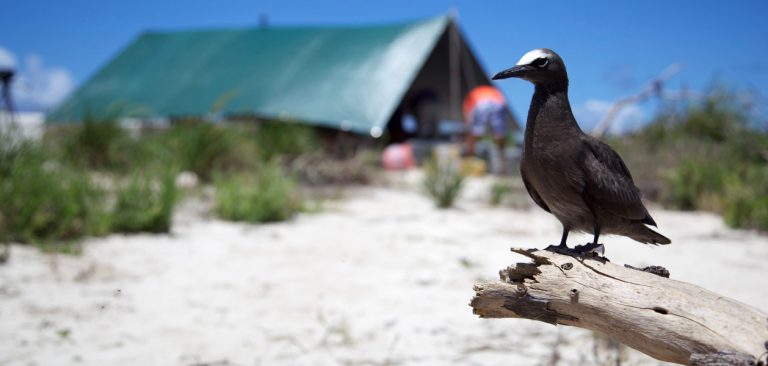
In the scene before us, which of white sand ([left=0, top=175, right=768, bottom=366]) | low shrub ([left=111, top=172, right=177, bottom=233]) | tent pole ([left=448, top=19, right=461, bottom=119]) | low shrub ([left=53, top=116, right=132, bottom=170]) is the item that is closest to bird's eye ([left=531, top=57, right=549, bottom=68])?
white sand ([left=0, top=175, right=768, bottom=366])

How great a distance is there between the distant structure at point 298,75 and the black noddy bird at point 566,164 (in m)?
12.1

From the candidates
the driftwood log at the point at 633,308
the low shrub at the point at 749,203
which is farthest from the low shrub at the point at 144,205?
the low shrub at the point at 749,203

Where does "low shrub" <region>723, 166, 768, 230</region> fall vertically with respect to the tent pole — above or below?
below

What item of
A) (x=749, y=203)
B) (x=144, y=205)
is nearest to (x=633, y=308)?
(x=144, y=205)

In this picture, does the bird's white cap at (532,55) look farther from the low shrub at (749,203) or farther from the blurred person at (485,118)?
the blurred person at (485,118)

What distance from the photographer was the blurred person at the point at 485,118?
1507 cm

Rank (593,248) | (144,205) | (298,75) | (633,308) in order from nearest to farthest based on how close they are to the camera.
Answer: (633,308) → (593,248) → (144,205) → (298,75)

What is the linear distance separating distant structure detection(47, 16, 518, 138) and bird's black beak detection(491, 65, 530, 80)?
1218cm

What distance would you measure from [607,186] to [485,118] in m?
13.5

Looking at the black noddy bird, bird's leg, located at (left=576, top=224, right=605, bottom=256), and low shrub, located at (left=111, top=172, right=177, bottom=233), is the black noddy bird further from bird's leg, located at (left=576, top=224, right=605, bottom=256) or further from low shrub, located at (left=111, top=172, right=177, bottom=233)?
low shrub, located at (left=111, top=172, right=177, bottom=233)

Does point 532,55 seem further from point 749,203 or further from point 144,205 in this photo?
point 749,203

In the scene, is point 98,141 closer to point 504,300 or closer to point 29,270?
point 29,270

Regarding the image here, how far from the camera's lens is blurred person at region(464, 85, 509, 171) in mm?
15070

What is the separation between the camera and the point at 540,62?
1922 mm
